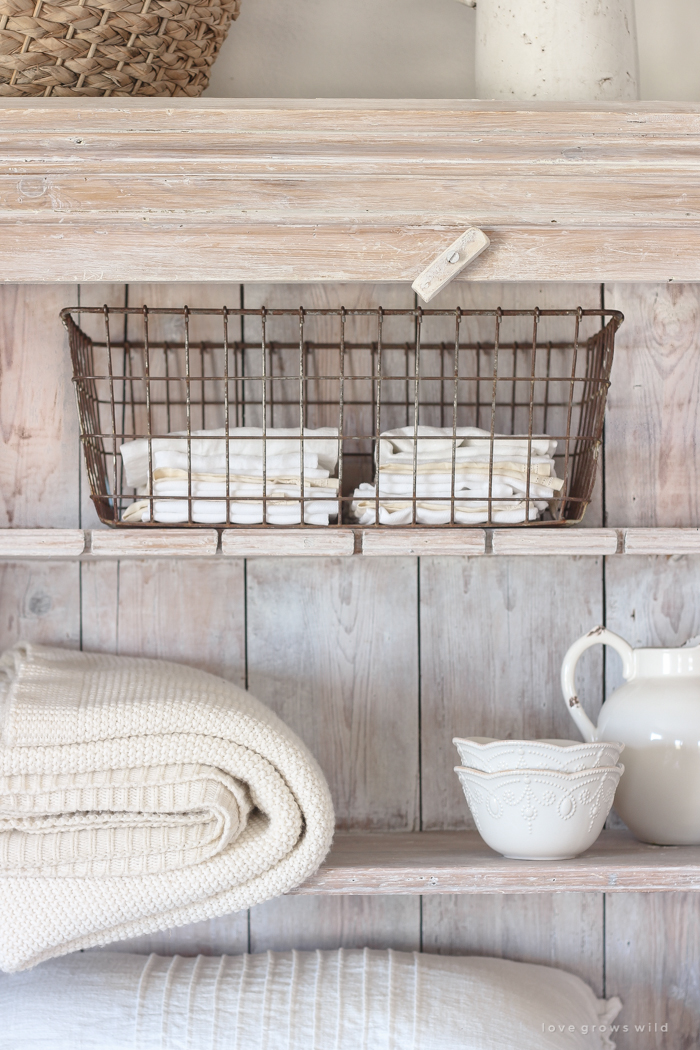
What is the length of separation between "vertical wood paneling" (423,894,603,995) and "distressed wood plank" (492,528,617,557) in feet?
1.56

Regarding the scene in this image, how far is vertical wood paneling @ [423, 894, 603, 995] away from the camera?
3.66ft

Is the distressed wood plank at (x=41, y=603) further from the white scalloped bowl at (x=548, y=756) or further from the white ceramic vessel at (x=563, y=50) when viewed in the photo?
the white ceramic vessel at (x=563, y=50)

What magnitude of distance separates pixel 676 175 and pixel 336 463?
44 cm

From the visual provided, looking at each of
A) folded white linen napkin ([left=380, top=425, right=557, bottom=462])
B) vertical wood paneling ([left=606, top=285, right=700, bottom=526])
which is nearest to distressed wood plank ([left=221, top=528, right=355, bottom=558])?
folded white linen napkin ([left=380, top=425, right=557, bottom=462])

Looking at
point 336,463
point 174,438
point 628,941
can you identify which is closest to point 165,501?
point 174,438

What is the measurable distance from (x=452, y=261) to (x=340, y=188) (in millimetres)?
128

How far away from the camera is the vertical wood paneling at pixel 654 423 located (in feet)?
3.66

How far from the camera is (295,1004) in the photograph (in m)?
0.97

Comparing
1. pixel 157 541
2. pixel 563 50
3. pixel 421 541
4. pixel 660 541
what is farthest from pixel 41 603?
pixel 563 50

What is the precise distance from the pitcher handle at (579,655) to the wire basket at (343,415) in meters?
0.14

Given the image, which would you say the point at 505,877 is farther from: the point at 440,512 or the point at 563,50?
the point at 563,50

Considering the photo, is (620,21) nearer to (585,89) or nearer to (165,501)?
(585,89)

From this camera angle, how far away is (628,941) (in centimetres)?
112

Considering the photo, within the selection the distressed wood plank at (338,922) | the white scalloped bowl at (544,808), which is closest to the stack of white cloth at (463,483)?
the white scalloped bowl at (544,808)
